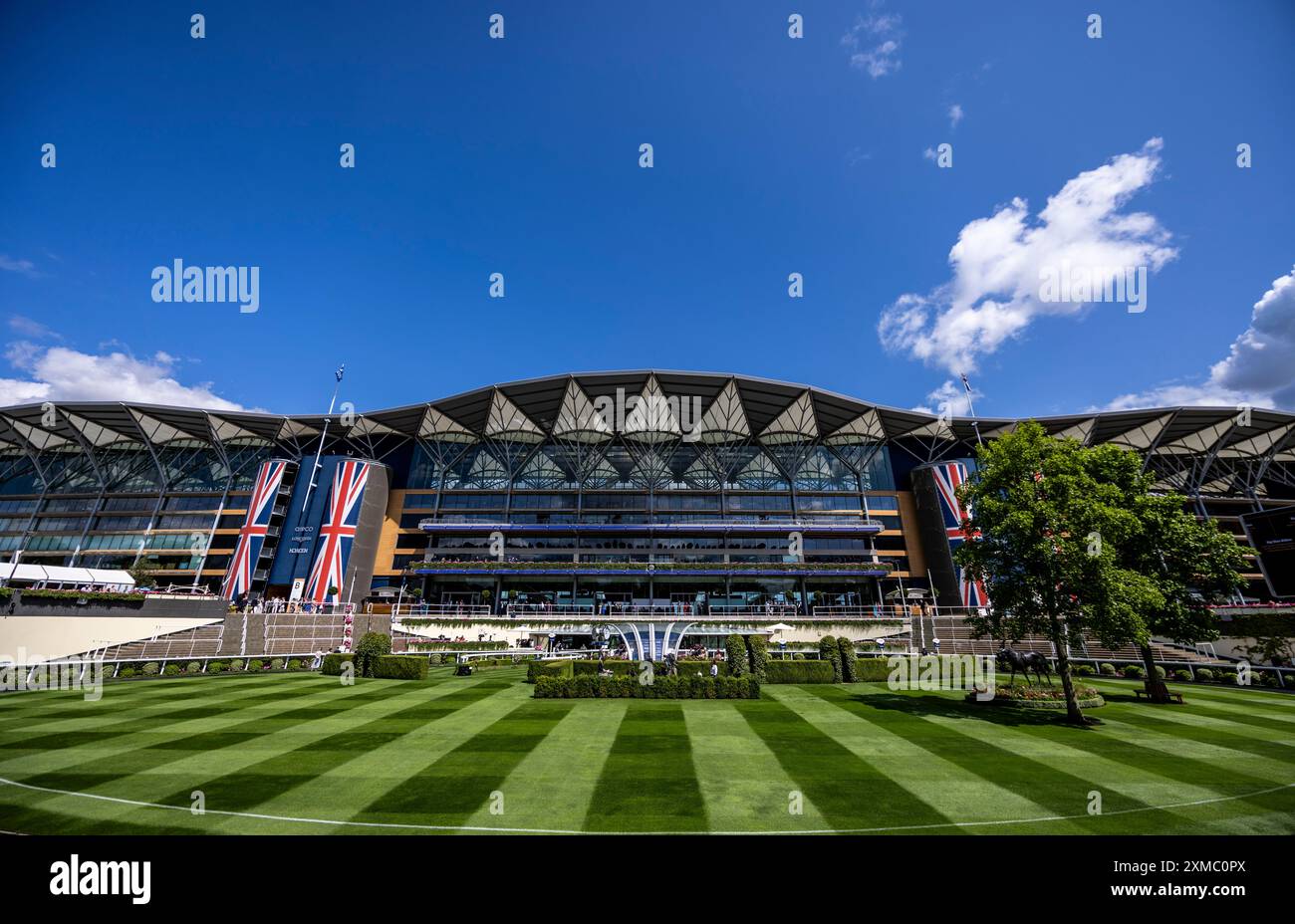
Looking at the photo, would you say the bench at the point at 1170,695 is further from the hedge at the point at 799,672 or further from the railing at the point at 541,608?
the railing at the point at 541,608

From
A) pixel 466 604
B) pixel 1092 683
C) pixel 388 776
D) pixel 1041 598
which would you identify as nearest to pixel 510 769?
pixel 388 776

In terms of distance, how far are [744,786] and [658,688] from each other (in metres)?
12.8

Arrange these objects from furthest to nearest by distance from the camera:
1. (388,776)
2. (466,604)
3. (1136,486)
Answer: (466,604) → (1136,486) → (388,776)

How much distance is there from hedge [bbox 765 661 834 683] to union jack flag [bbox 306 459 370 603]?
2212 inches

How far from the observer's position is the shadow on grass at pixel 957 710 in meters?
20.5

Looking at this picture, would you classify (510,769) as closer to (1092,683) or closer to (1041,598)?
(1041,598)

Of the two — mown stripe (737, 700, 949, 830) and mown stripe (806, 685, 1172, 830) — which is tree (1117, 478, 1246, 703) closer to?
mown stripe (806, 685, 1172, 830)

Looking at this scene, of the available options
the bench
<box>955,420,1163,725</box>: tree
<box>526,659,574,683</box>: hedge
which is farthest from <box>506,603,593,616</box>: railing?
the bench

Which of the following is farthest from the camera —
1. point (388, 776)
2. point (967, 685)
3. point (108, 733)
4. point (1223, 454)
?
point (1223, 454)

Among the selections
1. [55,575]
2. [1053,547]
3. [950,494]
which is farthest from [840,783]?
[950,494]

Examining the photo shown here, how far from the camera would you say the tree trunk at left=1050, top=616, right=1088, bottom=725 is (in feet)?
65.0

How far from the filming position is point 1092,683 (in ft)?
104

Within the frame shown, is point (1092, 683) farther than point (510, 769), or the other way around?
point (1092, 683)
